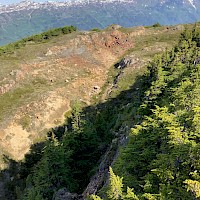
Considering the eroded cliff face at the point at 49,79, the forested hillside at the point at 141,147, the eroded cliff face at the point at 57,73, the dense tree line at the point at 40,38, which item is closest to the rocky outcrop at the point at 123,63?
the eroded cliff face at the point at 57,73

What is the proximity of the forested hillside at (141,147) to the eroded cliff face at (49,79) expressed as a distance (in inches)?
152

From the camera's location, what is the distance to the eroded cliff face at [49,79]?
58875mm

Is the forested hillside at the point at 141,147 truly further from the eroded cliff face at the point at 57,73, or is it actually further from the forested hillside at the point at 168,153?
the eroded cliff face at the point at 57,73

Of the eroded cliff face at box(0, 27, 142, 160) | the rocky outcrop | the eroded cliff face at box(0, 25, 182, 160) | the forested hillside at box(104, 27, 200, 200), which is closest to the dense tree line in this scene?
the eroded cliff face at box(0, 25, 182, 160)

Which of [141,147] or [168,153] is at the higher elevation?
[168,153]

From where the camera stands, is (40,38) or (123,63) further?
(40,38)

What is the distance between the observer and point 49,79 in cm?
7406

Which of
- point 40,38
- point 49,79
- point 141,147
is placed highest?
point 141,147

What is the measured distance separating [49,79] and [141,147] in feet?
174

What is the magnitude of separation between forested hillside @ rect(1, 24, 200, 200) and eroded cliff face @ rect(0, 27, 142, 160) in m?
3.87

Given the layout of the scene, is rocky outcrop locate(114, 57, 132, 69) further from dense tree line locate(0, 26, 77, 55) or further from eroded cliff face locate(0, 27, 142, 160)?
dense tree line locate(0, 26, 77, 55)

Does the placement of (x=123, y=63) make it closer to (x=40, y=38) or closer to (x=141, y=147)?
(x=40, y=38)

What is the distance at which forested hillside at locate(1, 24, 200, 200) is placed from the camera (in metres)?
17.9

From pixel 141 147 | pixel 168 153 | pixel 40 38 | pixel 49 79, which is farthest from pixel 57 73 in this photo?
pixel 168 153
